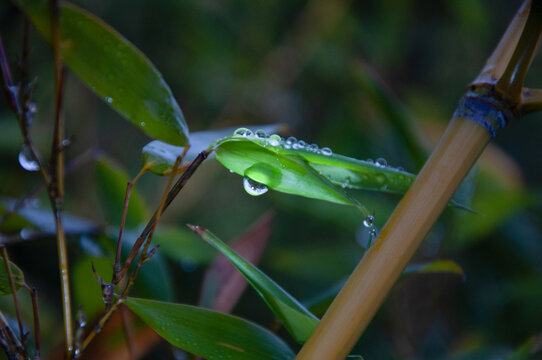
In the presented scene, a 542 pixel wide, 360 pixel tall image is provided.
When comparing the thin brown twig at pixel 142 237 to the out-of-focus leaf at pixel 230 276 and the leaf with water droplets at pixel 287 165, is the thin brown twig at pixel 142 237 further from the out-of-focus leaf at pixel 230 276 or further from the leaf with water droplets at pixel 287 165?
the out-of-focus leaf at pixel 230 276

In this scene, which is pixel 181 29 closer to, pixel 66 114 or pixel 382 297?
pixel 66 114

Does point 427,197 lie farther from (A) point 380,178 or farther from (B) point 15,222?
(B) point 15,222

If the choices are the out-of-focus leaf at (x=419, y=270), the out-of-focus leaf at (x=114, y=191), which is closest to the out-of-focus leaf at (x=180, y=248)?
the out-of-focus leaf at (x=114, y=191)

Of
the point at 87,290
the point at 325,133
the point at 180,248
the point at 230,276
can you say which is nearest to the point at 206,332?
the point at 230,276

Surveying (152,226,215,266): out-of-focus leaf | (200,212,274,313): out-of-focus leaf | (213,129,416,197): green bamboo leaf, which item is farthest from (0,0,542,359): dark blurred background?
(213,129,416,197): green bamboo leaf

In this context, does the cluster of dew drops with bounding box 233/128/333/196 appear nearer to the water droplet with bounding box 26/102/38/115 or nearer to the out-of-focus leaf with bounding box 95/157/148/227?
the water droplet with bounding box 26/102/38/115

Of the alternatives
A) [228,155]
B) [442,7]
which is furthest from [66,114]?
[442,7]
